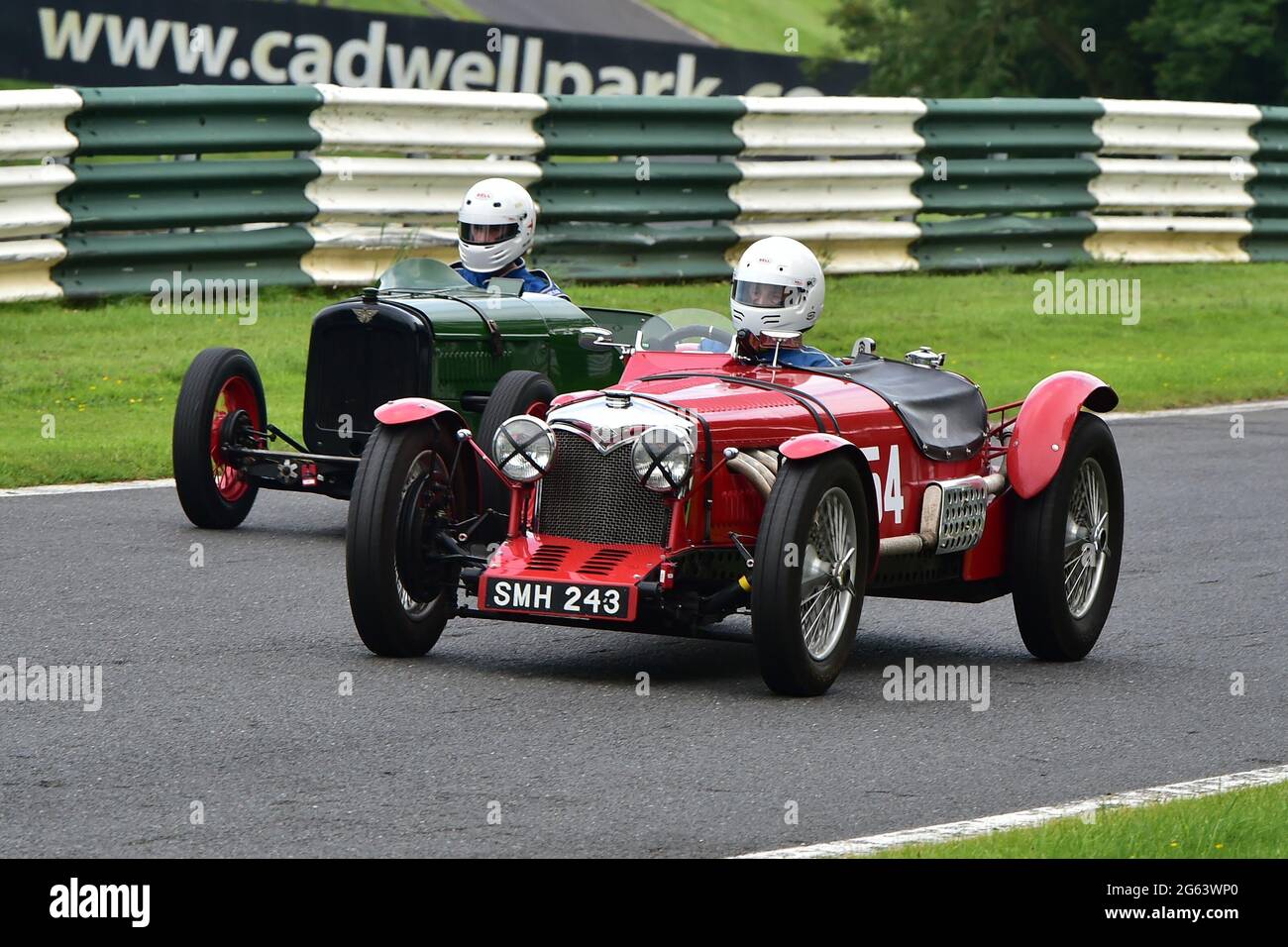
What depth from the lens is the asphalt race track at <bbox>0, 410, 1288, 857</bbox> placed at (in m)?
5.52

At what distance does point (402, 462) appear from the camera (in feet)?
24.5

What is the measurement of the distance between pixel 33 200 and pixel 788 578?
8686 mm

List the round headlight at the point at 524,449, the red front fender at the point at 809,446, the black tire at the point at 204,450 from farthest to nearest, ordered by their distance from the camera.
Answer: the black tire at the point at 204,450 → the round headlight at the point at 524,449 → the red front fender at the point at 809,446

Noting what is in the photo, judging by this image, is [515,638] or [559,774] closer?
[559,774]

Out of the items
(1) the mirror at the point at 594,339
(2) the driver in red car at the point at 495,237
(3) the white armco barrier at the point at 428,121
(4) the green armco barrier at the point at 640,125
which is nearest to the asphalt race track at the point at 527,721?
(1) the mirror at the point at 594,339

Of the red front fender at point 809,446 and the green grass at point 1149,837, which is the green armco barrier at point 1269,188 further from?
the green grass at point 1149,837

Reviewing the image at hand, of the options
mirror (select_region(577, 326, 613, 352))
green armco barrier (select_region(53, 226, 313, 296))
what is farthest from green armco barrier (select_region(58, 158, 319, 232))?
→ mirror (select_region(577, 326, 613, 352))

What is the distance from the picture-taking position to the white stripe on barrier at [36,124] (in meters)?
14.1

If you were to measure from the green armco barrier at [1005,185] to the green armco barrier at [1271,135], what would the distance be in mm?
1968

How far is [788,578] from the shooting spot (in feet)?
22.6

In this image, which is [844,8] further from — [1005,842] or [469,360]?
[1005,842]

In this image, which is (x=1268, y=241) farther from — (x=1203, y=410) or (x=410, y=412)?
(x=410, y=412)

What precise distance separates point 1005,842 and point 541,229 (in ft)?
38.2
